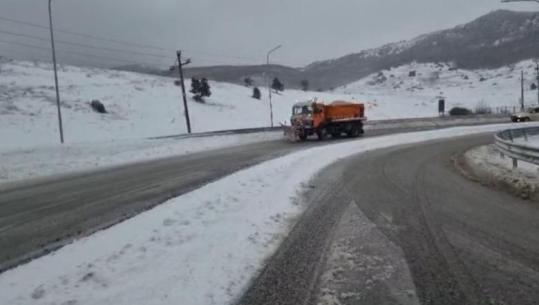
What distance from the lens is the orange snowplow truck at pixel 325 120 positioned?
1581 inches

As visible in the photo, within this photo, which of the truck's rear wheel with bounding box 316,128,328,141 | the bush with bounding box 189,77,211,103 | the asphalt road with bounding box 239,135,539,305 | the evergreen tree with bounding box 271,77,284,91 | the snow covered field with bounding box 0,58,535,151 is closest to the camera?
the asphalt road with bounding box 239,135,539,305

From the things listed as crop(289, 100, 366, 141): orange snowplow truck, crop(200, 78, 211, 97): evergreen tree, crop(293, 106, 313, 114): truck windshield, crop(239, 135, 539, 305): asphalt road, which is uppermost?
crop(200, 78, 211, 97): evergreen tree

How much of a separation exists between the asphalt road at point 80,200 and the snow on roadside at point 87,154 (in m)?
3.31

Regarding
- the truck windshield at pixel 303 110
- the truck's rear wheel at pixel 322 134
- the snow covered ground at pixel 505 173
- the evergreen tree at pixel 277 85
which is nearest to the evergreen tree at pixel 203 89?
the evergreen tree at pixel 277 85

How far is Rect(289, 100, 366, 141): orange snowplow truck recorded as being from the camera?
132 feet

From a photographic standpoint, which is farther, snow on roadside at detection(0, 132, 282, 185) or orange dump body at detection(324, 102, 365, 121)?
orange dump body at detection(324, 102, 365, 121)

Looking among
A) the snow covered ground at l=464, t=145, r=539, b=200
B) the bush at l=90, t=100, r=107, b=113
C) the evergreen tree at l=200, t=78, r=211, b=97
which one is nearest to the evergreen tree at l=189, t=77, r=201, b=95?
the evergreen tree at l=200, t=78, r=211, b=97

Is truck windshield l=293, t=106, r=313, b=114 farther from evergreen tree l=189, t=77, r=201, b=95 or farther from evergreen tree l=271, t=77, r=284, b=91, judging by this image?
evergreen tree l=271, t=77, r=284, b=91

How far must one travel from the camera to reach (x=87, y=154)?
30516 millimetres

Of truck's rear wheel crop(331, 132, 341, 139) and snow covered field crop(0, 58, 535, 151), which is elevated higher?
snow covered field crop(0, 58, 535, 151)

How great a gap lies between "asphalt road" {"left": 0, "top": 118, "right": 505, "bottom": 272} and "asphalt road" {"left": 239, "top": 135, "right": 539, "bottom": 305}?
3773 mm

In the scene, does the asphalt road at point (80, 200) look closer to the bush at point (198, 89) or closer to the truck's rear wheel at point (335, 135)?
the truck's rear wheel at point (335, 135)

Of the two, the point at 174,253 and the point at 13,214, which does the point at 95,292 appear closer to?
the point at 174,253

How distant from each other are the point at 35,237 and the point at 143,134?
50.9 metres
